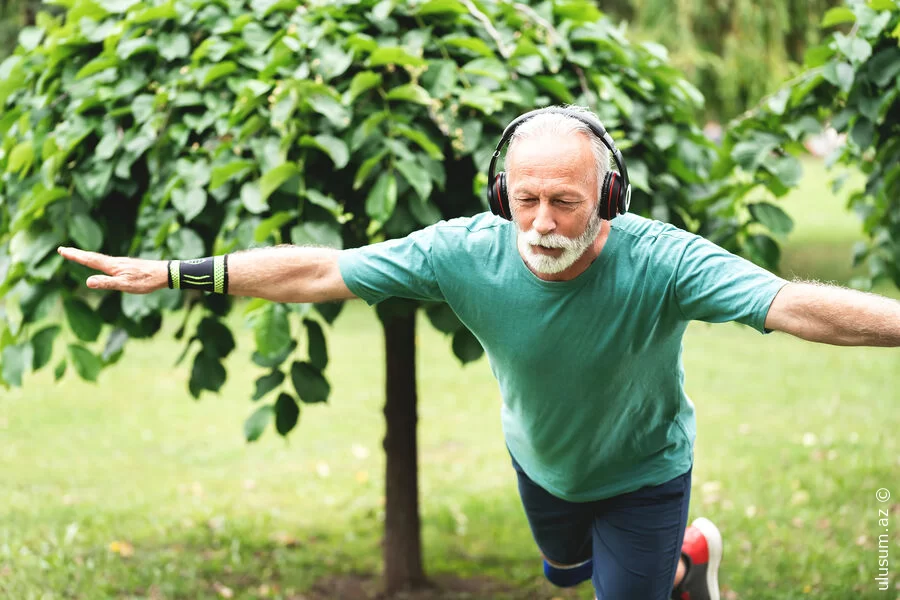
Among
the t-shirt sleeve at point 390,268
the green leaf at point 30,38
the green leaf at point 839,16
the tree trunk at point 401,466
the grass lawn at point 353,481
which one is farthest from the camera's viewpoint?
the grass lawn at point 353,481

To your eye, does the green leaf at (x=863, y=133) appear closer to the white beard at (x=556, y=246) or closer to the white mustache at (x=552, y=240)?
the white beard at (x=556, y=246)

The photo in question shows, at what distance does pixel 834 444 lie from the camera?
6559 mm

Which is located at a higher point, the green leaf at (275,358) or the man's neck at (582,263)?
the man's neck at (582,263)

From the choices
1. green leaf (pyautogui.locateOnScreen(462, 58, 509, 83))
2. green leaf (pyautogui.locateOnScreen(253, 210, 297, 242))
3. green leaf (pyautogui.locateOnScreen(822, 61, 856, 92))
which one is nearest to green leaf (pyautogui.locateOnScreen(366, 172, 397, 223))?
green leaf (pyautogui.locateOnScreen(253, 210, 297, 242))

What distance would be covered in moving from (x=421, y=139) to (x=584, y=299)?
0.87m

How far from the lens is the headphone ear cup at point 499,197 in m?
2.53

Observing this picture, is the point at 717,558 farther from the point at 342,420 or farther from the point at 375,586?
the point at 342,420

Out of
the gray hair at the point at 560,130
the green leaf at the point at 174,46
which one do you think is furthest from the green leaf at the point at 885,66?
the green leaf at the point at 174,46

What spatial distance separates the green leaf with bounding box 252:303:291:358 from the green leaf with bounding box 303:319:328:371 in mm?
329

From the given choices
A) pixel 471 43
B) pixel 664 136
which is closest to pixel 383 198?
pixel 471 43

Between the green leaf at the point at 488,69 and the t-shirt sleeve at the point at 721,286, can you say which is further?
the green leaf at the point at 488,69

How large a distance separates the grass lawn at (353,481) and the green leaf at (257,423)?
4.86 feet

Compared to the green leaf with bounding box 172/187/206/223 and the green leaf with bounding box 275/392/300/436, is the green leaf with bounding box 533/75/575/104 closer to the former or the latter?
the green leaf with bounding box 172/187/206/223

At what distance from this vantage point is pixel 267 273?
2.53 m
